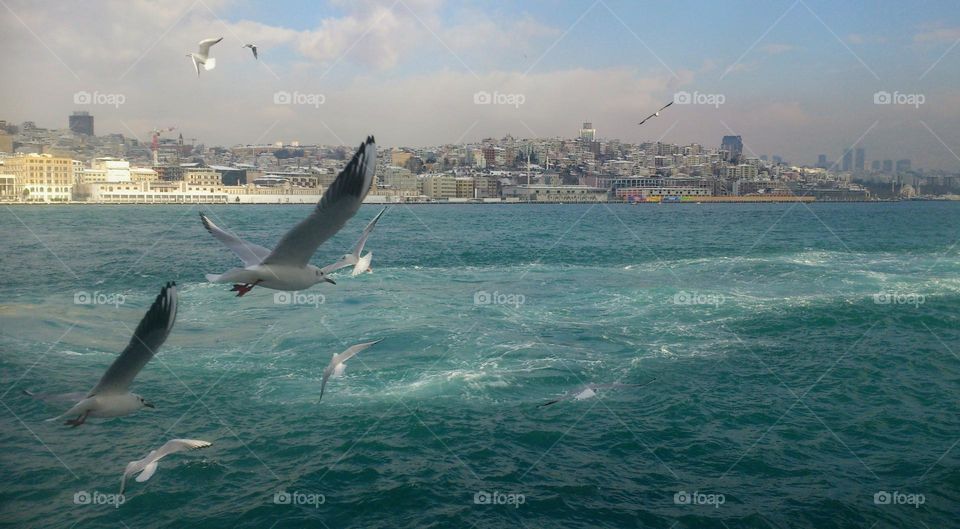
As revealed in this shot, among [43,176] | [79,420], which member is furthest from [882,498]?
[43,176]

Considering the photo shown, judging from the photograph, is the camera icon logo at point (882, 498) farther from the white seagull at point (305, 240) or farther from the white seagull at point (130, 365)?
the white seagull at point (130, 365)

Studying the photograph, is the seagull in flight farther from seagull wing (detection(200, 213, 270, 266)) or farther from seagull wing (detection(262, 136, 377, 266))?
seagull wing (detection(262, 136, 377, 266))

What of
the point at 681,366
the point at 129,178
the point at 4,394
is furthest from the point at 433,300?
the point at 129,178

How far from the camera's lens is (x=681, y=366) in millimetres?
12789

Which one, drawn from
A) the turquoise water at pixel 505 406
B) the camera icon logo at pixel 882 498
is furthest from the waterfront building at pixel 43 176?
the camera icon logo at pixel 882 498

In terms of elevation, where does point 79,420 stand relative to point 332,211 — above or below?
below

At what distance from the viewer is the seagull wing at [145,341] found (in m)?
3.81

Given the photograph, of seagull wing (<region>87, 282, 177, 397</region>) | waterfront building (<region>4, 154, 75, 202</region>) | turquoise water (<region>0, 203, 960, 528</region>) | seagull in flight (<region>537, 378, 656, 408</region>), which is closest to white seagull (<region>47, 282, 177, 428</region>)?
seagull wing (<region>87, 282, 177, 397</region>)

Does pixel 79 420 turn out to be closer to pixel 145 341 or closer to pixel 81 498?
pixel 145 341

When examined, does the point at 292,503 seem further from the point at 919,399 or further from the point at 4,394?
the point at 919,399

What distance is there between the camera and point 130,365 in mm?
4301

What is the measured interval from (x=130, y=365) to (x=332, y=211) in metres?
1.71

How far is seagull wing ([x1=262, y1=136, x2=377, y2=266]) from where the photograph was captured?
3.32 meters

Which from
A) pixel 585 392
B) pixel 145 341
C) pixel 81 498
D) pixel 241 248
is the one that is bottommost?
pixel 81 498
